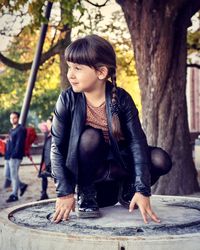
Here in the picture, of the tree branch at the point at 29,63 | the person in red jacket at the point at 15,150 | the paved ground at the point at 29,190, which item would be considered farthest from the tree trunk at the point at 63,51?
the person in red jacket at the point at 15,150

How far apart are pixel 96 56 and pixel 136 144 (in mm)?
683

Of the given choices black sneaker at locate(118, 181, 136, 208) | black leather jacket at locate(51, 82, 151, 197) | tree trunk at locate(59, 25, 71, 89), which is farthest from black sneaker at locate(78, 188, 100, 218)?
tree trunk at locate(59, 25, 71, 89)

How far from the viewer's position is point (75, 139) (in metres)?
3.88

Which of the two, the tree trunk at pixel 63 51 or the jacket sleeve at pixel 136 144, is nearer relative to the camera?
the jacket sleeve at pixel 136 144

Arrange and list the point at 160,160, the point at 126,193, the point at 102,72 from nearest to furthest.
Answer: the point at 102,72 < the point at 160,160 < the point at 126,193

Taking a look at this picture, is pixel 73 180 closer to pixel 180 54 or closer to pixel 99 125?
pixel 99 125

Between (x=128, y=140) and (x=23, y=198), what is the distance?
8.00m

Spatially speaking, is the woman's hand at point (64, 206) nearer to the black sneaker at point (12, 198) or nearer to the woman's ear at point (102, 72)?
the woman's ear at point (102, 72)

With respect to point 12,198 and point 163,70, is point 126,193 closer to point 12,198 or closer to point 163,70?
point 163,70

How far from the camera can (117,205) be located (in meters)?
4.64

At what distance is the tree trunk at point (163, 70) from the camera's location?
10.2m

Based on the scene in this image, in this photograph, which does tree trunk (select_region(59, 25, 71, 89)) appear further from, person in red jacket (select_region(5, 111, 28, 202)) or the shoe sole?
the shoe sole

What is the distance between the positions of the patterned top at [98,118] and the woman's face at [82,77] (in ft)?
0.54

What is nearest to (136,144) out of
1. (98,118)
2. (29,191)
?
(98,118)
